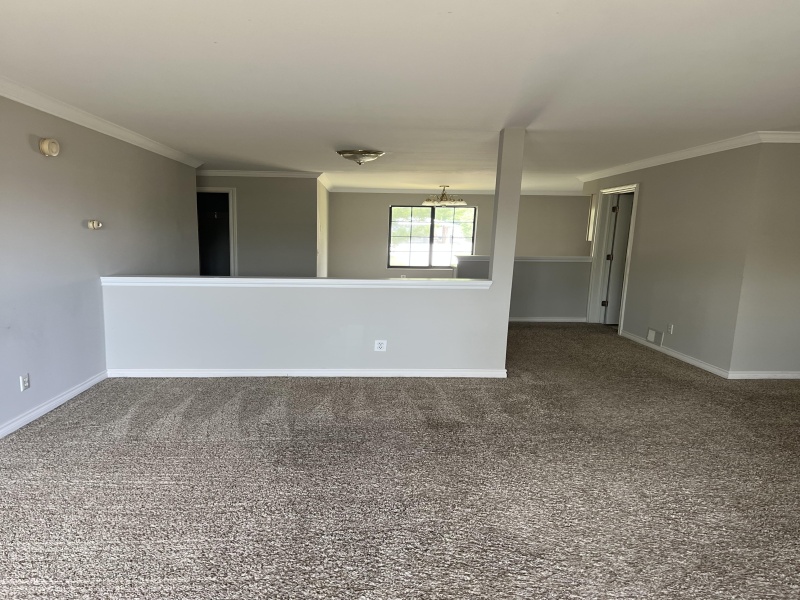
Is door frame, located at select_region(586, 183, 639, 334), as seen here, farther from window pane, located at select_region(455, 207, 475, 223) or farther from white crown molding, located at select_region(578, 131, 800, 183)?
window pane, located at select_region(455, 207, 475, 223)

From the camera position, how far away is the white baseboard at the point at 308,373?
377 cm

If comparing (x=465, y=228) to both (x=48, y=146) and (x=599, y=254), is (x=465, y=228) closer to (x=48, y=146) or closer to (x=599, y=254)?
(x=599, y=254)

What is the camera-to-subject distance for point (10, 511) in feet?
6.43

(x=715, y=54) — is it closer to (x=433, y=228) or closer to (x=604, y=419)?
(x=604, y=419)

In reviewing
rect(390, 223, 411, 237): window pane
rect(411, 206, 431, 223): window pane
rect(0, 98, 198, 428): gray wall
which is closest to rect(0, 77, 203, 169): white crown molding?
rect(0, 98, 198, 428): gray wall

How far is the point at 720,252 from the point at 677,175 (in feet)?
3.41

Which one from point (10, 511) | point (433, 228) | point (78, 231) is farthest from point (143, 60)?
point (433, 228)

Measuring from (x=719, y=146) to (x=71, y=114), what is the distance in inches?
214

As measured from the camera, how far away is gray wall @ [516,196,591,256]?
871 cm

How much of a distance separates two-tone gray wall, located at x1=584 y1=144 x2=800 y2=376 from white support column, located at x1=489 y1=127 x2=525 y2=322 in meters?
2.08

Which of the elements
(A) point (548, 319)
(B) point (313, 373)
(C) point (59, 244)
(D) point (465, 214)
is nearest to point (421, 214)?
(D) point (465, 214)

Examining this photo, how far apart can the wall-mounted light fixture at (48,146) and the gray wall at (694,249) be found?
18.1 feet

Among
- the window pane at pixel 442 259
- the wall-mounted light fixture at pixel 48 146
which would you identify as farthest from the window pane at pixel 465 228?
the wall-mounted light fixture at pixel 48 146

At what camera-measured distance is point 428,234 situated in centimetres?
909
